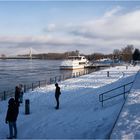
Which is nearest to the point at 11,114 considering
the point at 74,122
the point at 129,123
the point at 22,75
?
the point at 74,122

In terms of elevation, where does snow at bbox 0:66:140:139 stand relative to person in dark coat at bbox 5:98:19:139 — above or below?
below

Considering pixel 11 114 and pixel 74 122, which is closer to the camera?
pixel 11 114

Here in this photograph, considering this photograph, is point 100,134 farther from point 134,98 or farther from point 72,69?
point 72,69

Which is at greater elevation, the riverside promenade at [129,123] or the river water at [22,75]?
the riverside promenade at [129,123]

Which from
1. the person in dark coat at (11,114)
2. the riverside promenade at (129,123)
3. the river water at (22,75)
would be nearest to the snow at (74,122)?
the riverside promenade at (129,123)

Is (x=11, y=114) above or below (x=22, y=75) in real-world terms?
above

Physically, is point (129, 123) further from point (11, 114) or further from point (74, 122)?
point (11, 114)

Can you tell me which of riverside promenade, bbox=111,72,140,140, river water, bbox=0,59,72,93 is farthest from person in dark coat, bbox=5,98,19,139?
river water, bbox=0,59,72,93

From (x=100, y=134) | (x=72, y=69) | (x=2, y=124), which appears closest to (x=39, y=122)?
(x=2, y=124)

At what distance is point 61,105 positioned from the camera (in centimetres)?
2267

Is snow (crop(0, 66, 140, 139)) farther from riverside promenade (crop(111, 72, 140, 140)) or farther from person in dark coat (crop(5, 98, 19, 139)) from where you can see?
person in dark coat (crop(5, 98, 19, 139))

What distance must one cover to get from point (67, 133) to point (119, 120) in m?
2.18

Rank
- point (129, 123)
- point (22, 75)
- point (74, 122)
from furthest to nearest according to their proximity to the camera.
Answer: point (22, 75) < point (74, 122) < point (129, 123)

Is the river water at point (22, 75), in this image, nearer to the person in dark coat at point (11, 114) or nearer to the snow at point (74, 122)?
the snow at point (74, 122)
